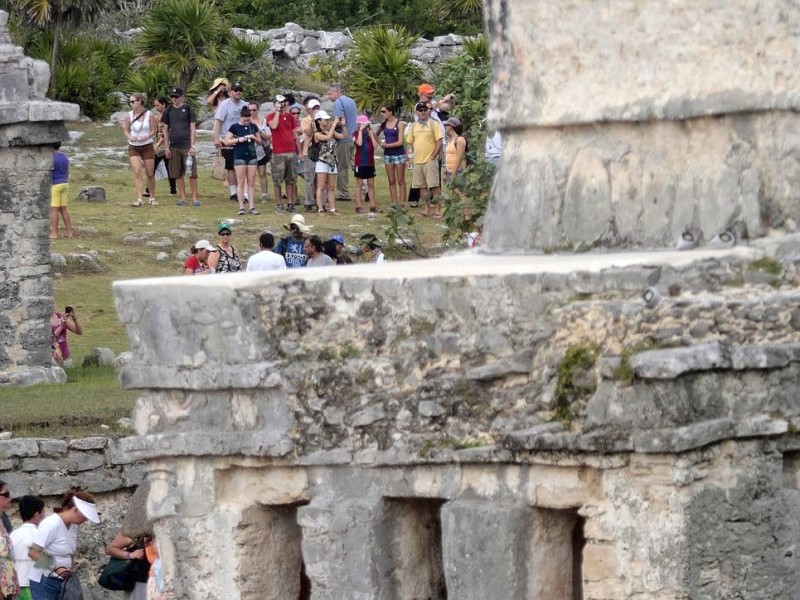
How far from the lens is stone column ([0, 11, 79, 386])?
1498 cm

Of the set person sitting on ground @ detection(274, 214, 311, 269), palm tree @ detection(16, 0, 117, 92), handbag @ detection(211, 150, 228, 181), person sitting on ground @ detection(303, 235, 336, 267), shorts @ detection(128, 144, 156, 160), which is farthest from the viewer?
palm tree @ detection(16, 0, 117, 92)

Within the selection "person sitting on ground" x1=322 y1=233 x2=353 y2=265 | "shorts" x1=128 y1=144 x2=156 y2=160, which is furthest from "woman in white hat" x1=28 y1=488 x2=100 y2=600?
"shorts" x1=128 y1=144 x2=156 y2=160

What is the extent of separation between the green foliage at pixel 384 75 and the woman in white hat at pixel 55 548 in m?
13.8

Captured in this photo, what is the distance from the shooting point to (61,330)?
15.8 metres

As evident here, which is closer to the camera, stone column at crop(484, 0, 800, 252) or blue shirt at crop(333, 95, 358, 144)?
stone column at crop(484, 0, 800, 252)

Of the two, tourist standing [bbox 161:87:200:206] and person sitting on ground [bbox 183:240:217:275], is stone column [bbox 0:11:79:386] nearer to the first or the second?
person sitting on ground [bbox 183:240:217:275]

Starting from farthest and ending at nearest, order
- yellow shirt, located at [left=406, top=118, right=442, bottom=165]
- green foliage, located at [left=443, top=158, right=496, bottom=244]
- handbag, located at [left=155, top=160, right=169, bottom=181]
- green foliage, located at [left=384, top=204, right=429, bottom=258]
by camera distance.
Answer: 1. handbag, located at [left=155, top=160, right=169, bottom=181]
2. yellow shirt, located at [left=406, top=118, right=442, bottom=165]
3. green foliage, located at [left=384, top=204, right=429, bottom=258]
4. green foliage, located at [left=443, top=158, right=496, bottom=244]

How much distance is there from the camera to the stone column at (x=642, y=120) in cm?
687

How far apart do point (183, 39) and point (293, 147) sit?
6.31 metres

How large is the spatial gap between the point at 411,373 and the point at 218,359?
73cm

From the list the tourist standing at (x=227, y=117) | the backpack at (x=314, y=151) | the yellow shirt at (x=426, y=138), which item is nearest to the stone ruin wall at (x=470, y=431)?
the yellow shirt at (x=426, y=138)

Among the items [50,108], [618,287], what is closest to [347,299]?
[618,287]

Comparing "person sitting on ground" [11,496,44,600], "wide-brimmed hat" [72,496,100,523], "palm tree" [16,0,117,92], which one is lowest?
"person sitting on ground" [11,496,44,600]

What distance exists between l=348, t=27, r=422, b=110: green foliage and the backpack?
5.18 meters
